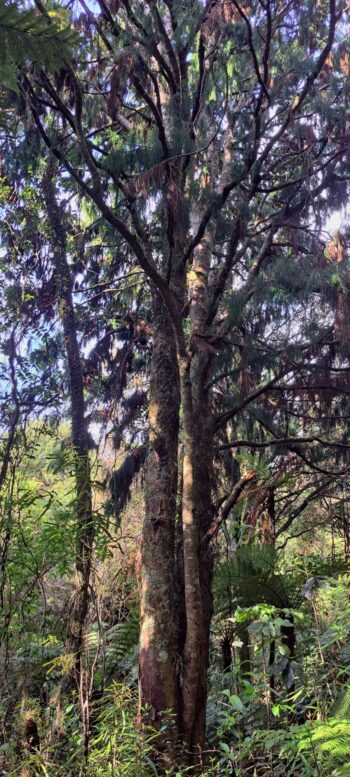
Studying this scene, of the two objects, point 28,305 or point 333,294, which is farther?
point 28,305

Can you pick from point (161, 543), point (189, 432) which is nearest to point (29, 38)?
point (189, 432)

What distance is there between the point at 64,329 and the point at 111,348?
2.30 ft

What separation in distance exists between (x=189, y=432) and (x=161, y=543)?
770 millimetres

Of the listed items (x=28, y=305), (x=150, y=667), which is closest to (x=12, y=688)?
(x=150, y=667)

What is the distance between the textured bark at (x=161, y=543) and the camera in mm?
3355

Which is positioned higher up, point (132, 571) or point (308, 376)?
point (308, 376)

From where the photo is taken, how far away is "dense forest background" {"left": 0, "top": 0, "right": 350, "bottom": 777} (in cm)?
289

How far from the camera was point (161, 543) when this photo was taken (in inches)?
147

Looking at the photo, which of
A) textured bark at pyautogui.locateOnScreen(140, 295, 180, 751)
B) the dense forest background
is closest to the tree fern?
the dense forest background

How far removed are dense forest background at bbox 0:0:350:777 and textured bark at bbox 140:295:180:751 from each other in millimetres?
15

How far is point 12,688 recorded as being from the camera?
3.58 m

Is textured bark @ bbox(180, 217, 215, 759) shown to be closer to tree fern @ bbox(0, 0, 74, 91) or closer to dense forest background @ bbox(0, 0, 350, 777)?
dense forest background @ bbox(0, 0, 350, 777)

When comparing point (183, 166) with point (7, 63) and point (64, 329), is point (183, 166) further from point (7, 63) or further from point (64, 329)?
point (64, 329)

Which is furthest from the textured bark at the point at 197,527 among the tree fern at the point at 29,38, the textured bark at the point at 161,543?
the tree fern at the point at 29,38
